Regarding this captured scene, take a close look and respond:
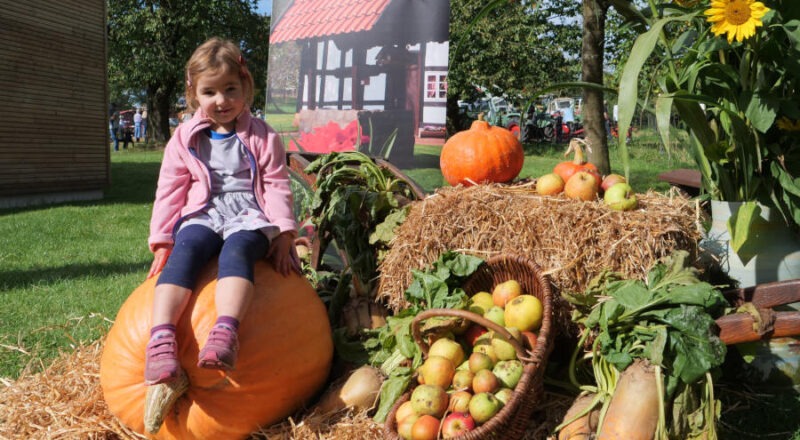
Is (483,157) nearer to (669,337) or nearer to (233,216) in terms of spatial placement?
(233,216)

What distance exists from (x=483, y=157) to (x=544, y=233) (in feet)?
2.48

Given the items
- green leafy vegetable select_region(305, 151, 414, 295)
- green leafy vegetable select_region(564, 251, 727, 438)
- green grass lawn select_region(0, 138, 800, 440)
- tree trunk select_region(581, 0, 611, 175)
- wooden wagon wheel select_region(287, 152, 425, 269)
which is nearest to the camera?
green leafy vegetable select_region(564, 251, 727, 438)

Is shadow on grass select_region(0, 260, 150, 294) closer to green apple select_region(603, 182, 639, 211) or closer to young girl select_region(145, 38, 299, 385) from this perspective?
young girl select_region(145, 38, 299, 385)

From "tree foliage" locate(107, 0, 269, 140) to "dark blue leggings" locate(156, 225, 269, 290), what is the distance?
24.2 meters

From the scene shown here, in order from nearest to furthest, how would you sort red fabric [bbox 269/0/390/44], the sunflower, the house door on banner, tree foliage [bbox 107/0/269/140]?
the sunflower, the house door on banner, red fabric [bbox 269/0/390/44], tree foliage [bbox 107/0/269/140]

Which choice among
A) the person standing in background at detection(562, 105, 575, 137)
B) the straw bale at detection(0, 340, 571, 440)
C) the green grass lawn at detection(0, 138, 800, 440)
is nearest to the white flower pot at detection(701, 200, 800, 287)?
the green grass lawn at detection(0, 138, 800, 440)

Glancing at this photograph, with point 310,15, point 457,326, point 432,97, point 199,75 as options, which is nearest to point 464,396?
point 457,326

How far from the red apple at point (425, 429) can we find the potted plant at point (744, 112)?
1506 millimetres

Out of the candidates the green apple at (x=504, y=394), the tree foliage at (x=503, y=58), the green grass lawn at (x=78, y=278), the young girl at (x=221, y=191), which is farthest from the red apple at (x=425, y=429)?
the tree foliage at (x=503, y=58)

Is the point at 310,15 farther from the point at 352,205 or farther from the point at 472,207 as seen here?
the point at 472,207

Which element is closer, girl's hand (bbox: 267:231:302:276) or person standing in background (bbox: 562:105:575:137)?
girl's hand (bbox: 267:231:302:276)

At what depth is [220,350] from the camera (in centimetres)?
240

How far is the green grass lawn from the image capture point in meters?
2.94

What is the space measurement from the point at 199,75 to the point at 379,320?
152 centimetres
